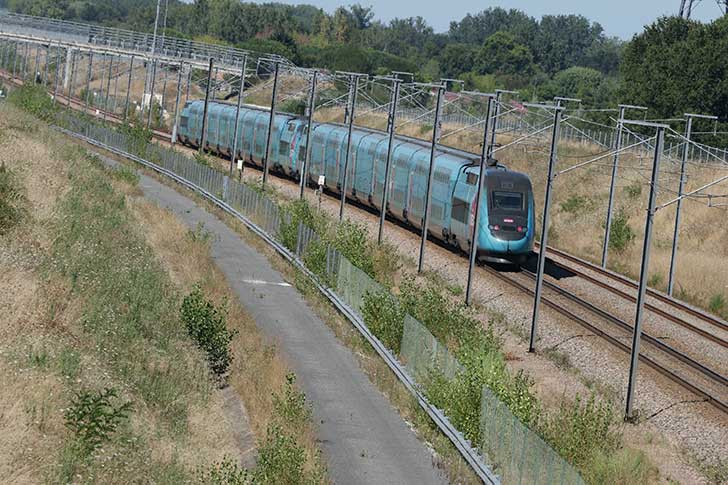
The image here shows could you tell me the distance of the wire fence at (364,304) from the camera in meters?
19.2

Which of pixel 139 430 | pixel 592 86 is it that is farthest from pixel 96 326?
pixel 592 86

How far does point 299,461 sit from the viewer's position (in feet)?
63.0

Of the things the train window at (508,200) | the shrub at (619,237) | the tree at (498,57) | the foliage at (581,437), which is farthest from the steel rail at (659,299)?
the tree at (498,57)

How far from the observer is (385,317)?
30.0 meters

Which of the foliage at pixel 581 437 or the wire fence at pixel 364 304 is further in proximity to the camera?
the foliage at pixel 581 437

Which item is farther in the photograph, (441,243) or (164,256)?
(441,243)

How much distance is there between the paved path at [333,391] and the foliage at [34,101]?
1315 inches

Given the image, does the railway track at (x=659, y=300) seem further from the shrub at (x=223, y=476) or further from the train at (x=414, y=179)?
the shrub at (x=223, y=476)

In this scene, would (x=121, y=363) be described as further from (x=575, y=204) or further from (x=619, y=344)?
(x=575, y=204)

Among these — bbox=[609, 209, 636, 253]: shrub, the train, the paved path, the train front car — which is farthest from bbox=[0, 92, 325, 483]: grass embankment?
Answer: bbox=[609, 209, 636, 253]: shrub

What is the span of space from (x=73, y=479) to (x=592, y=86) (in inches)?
5853

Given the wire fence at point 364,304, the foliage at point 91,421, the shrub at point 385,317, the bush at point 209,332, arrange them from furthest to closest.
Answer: the shrub at point 385,317
the bush at point 209,332
the wire fence at point 364,304
the foliage at point 91,421

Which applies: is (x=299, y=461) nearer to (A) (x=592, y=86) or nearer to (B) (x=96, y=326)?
(B) (x=96, y=326)

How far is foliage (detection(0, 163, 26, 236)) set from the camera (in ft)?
109
